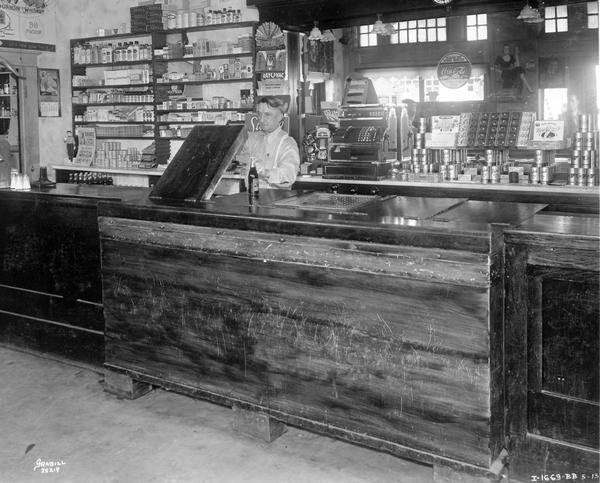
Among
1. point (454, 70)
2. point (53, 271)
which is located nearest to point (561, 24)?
point (454, 70)

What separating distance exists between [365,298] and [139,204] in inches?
55.6

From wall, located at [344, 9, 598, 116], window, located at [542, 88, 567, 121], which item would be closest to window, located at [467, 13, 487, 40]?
wall, located at [344, 9, 598, 116]

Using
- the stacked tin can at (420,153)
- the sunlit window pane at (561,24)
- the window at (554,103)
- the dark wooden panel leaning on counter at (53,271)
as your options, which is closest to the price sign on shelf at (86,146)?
the stacked tin can at (420,153)

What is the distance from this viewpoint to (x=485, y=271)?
245 cm

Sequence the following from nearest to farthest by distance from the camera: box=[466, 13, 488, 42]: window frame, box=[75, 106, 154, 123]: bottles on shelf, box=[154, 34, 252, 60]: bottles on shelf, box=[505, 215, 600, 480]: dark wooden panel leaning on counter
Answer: box=[505, 215, 600, 480]: dark wooden panel leaning on counter
box=[154, 34, 252, 60]: bottles on shelf
box=[75, 106, 154, 123]: bottles on shelf
box=[466, 13, 488, 42]: window frame

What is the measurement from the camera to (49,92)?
10.3m

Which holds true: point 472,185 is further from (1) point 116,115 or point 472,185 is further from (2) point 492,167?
(1) point 116,115

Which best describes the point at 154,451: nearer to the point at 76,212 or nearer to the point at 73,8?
the point at 76,212

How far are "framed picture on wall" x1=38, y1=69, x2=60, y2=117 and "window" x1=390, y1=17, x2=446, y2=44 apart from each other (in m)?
6.81

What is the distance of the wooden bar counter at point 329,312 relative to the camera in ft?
8.30

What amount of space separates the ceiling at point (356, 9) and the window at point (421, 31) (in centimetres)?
569

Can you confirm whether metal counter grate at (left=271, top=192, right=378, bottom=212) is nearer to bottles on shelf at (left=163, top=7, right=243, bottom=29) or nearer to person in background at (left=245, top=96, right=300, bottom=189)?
person in background at (left=245, top=96, right=300, bottom=189)

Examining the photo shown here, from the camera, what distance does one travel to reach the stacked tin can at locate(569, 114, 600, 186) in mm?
5520

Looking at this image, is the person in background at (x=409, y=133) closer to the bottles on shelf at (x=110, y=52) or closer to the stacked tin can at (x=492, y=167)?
the stacked tin can at (x=492, y=167)
